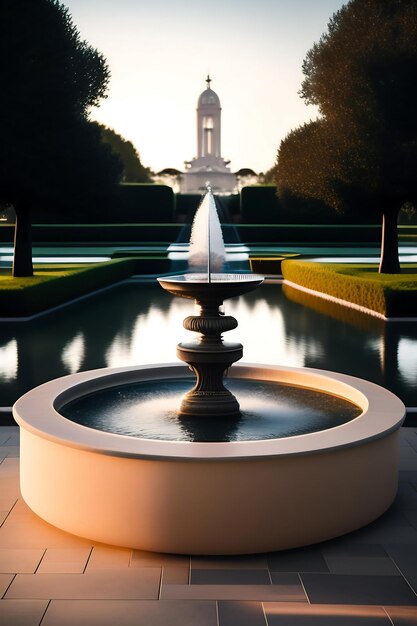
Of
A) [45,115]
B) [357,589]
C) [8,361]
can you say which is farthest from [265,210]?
[357,589]

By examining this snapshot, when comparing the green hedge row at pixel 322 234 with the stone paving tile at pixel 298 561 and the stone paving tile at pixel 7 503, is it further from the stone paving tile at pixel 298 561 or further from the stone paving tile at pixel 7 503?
the stone paving tile at pixel 298 561

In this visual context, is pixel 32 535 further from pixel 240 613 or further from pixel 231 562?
pixel 240 613

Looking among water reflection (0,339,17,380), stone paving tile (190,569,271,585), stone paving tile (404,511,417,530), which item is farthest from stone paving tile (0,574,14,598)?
water reflection (0,339,17,380)

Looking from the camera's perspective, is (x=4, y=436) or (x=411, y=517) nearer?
(x=411, y=517)

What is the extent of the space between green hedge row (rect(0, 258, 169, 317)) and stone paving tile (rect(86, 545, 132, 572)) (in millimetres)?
11268

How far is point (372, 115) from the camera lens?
2053cm

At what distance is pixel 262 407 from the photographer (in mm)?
6781

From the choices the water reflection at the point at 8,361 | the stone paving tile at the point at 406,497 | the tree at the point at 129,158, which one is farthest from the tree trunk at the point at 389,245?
the tree at the point at 129,158

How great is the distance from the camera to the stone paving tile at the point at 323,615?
396 centimetres

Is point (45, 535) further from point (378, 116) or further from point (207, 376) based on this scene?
point (378, 116)

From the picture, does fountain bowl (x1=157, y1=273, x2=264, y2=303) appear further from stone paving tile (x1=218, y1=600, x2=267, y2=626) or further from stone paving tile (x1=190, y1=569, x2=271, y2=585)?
stone paving tile (x1=218, y1=600, x2=267, y2=626)

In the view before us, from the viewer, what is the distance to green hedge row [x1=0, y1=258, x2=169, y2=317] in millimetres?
15703

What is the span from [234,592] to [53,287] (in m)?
14.0

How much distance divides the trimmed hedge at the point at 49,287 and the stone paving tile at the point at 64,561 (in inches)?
442
